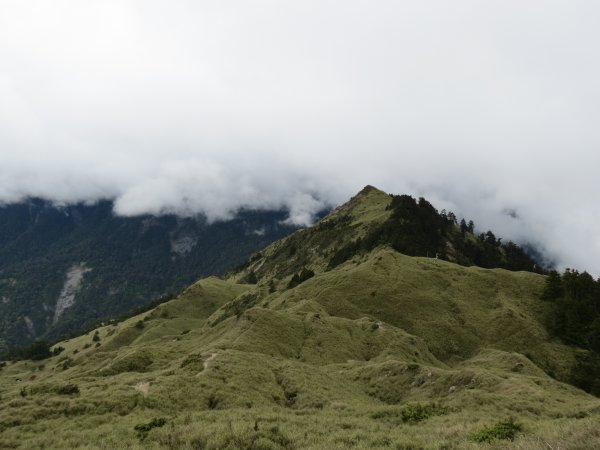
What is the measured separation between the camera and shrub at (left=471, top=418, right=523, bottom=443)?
75.4 feet

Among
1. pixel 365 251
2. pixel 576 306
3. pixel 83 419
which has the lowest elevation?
pixel 83 419

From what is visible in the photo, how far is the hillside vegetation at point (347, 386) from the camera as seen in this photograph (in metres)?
26.3

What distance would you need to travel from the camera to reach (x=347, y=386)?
4969cm

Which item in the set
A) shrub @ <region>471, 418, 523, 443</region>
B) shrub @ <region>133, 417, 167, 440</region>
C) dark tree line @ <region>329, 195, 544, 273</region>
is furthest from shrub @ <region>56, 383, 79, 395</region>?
dark tree line @ <region>329, 195, 544, 273</region>

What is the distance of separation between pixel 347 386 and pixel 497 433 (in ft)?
89.8

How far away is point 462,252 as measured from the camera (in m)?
190

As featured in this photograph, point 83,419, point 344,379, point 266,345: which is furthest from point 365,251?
point 83,419

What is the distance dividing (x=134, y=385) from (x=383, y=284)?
79016 millimetres

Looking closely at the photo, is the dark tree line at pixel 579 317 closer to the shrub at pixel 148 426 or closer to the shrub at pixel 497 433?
the shrub at pixel 497 433

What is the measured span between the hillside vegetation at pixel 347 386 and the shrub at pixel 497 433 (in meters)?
0.10

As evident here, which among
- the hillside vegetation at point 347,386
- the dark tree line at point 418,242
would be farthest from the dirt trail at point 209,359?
the dark tree line at point 418,242

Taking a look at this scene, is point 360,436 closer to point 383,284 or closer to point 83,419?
point 83,419

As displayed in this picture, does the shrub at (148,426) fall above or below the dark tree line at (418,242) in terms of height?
below

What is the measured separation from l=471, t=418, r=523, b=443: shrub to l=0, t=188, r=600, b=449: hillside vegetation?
10cm
